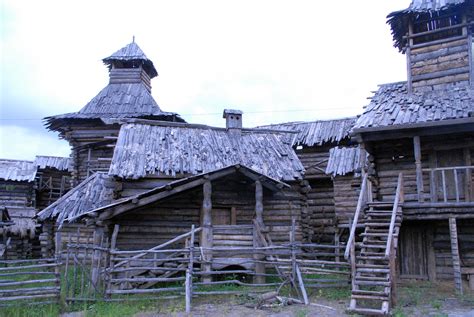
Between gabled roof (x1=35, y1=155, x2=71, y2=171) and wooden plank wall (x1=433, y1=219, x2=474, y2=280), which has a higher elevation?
gabled roof (x1=35, y1=155, x2=71, y2=171)

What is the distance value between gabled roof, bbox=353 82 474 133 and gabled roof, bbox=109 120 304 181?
3.85 m

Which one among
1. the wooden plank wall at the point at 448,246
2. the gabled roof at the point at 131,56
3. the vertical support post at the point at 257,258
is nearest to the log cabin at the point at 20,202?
the gabled roof at the point at 131,56

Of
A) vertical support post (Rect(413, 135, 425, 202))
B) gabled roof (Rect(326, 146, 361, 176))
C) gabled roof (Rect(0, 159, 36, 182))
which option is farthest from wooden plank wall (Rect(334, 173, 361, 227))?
gabled roof (Rect(0, 159, 36, 182))

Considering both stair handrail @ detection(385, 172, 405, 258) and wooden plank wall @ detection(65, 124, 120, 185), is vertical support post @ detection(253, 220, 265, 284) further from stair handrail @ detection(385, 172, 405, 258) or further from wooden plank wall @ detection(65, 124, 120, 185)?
wooden plank wall @ detection(65, 124, 120, 185)

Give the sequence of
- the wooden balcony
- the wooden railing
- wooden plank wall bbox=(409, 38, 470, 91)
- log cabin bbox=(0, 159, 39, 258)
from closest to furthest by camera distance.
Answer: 1. the wooden balcony
2. the wooden railing
3. wooden plank wall bbox=(409, 38, 470, 91)
4. log cabin bbox=(0, 159, 39, 258)

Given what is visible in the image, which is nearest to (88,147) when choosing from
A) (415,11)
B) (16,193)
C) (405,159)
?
(16,193)

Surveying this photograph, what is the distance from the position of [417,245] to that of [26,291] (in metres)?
12.7

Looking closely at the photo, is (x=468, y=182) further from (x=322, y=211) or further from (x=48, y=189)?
(x=48, y=189)

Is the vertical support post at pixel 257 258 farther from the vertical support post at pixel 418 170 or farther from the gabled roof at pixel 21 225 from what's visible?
the gabled roof at pixel 21 225

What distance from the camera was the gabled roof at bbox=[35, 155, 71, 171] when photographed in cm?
3250

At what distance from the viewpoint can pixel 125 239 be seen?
15836mm

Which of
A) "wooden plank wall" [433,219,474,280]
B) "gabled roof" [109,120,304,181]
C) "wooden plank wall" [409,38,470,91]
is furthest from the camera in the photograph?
"gabled roof" [109,120,304,181]

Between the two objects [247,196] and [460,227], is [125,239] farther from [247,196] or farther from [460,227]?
[460,227]

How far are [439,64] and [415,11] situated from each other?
7.28ft
